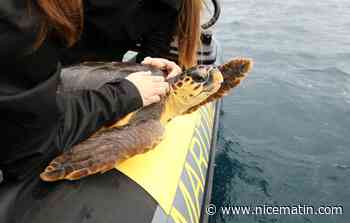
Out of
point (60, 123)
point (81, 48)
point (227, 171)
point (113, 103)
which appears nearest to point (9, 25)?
point (60, 123)

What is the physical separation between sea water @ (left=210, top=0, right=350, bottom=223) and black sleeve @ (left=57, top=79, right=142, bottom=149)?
1.22 meters

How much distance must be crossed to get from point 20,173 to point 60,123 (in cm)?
18

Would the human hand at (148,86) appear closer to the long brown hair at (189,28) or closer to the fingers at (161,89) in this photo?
the fingers at (161,89)

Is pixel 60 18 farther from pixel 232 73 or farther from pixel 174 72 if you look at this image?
pixel 232 73

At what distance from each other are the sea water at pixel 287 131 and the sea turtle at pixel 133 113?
81 centimetres

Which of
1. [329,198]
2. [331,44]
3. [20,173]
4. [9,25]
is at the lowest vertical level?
[329,198]

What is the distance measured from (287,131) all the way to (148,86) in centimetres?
187

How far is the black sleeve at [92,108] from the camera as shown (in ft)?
3.69

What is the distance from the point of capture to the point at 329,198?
90.9 inches

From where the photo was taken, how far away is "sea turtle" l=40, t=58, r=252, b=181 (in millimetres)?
1148

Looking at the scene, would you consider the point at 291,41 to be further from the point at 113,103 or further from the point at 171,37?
the point at 113,103

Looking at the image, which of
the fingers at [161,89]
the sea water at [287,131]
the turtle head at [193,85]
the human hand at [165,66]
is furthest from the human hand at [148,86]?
the sea water at [287,131]

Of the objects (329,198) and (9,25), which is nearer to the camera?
(9,25)

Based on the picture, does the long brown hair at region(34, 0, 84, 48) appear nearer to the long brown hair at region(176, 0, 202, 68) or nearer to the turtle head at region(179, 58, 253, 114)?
the long brown hair at region(176, 0, 202, 68)
